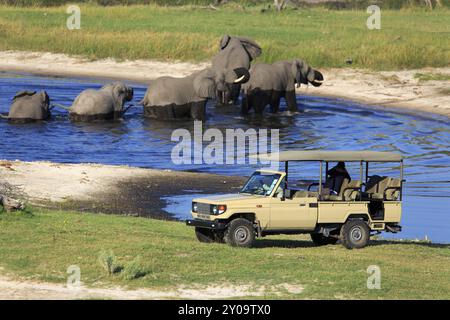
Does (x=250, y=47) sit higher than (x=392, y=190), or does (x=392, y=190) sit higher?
(x=250, y=47)

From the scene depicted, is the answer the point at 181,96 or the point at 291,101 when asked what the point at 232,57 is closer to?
the point at 291,101

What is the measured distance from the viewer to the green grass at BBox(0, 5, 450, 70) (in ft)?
158

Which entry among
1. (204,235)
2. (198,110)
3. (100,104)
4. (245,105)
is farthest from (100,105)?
(204,235)

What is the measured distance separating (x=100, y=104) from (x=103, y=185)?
12.5m

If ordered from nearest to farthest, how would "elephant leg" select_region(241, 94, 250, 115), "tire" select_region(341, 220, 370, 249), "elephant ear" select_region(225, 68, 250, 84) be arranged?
"tire" select_region(341, 220, 370, 249), "elephant ear" select_region(225, 68, 250, 84), "elephant leg" select_region(241, 94, 250, 115)

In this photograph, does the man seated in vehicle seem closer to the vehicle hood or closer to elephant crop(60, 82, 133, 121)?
the vehicle hood

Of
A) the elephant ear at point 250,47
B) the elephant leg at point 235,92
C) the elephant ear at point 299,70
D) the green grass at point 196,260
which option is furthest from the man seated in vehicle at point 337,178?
the elephant ear at point 250,47

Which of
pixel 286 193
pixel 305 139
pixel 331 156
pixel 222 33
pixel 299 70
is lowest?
pixel 305 139

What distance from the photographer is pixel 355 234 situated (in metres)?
19.1

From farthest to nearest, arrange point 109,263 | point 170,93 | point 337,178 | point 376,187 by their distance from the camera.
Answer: point 170,93, point 376,187, point 337,178, point 109,263

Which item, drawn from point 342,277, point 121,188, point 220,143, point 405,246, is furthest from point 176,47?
point 342,277

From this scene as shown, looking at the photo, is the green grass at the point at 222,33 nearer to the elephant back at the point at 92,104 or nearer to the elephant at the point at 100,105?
the elephant at the point at 100,105

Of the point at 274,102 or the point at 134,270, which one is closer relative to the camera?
the point at 134,270

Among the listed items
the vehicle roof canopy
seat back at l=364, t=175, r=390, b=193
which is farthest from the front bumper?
seat back at l=364, t=175, r=390, b=193
